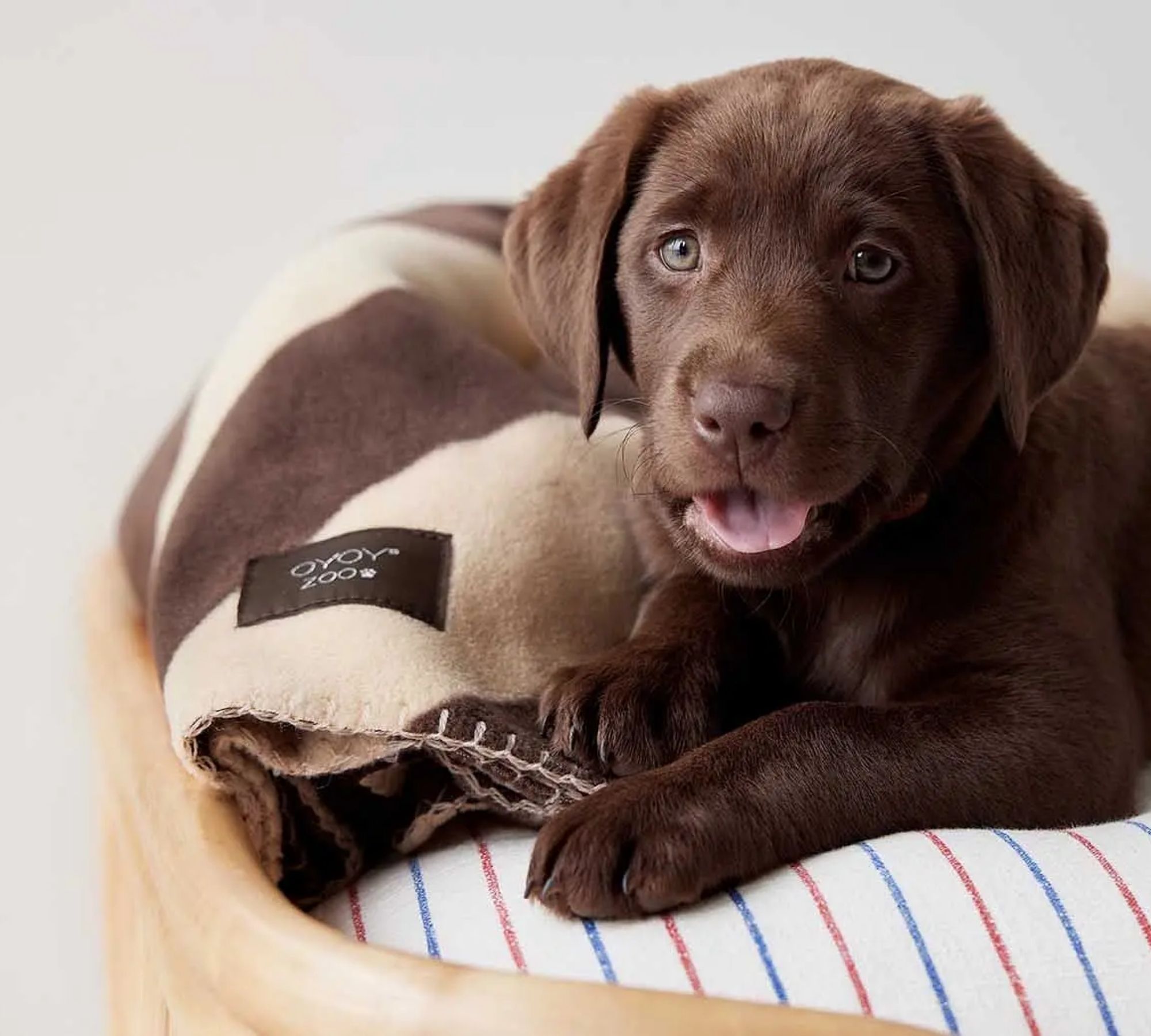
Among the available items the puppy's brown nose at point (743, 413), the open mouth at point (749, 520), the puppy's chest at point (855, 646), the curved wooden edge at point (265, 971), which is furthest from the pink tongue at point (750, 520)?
the curved wooden edge at point (265, 971)

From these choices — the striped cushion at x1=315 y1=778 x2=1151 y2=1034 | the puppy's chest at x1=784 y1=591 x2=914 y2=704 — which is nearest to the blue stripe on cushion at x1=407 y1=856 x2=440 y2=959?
the striped cushion at x1=315 y1=778 x2=1151 y2=1034

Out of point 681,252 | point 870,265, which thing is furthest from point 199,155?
point 870,265

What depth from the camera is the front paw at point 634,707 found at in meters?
2.06

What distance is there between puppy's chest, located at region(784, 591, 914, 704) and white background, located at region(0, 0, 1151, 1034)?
1771 mm

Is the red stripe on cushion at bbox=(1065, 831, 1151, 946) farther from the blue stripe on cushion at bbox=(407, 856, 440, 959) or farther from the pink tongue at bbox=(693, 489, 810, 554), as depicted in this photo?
the blue stripe on cushion at bbox=(407, 856, 440, 959)

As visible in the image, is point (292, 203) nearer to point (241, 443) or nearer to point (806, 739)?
point (241, 443)

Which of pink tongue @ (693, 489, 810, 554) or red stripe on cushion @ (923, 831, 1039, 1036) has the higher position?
pink tongue @ (693, 489, 810, 554)

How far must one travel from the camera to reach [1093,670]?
2.18m

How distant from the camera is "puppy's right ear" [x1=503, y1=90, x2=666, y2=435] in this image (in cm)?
226

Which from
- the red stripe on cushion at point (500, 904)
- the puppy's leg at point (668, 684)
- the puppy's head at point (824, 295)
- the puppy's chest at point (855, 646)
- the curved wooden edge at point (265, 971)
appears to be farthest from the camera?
the puppy's chest at point (855, 646)

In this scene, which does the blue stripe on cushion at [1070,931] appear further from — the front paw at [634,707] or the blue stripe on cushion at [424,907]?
the blue stripe on cushion at [424,907]

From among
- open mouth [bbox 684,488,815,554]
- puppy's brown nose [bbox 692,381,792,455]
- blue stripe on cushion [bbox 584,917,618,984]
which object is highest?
puppy's brown nose [bbox 692,381,792,455]

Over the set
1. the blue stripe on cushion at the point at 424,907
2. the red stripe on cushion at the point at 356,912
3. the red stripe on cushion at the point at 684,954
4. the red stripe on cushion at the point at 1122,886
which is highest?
the red stripe on cushion at the point at 1122,886

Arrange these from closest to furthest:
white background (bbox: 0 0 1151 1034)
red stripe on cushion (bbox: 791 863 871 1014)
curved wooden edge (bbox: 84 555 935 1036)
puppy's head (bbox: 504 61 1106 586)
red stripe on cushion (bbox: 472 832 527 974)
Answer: curved wooden edge (bbox: 84 555 935 1036), red stripe on cushion (bbox: 791 863 871 1014), red stripe on cushion (bbox: 472 832 527 974), puppy's head (bbox: 504 61 1106 586), white background (bbox: 0 0 1151 1034)
